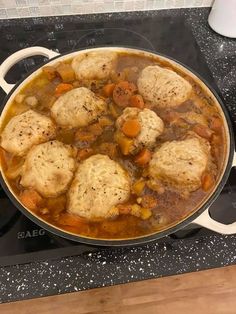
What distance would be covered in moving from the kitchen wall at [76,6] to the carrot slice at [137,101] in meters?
0.66

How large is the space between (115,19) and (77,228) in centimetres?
104

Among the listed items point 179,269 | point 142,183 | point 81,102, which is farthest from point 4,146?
point 179,269

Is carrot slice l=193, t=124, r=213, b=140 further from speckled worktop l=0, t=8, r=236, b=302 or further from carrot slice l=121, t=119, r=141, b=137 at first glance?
speckled worktop l=0, t=8, r=236, b=302

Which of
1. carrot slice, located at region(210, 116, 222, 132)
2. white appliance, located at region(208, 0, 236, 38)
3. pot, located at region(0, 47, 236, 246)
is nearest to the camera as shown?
pot, located at region(0, 47, 236, 246)

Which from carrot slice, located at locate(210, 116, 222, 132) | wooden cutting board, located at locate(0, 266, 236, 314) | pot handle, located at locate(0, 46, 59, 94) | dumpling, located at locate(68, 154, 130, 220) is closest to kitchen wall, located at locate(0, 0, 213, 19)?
pot handle, located at locate(0, 46, 59, 94)

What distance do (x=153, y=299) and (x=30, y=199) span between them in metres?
0.44

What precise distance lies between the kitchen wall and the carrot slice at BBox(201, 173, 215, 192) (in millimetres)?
949

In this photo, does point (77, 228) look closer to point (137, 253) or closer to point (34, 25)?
point (137, 253)

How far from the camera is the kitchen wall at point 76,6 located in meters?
1.49

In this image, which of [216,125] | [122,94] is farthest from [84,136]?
[216,125]

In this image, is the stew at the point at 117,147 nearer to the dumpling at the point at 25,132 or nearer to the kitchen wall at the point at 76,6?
the dumpling at the point at 25,132

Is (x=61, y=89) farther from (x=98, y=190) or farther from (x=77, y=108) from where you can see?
(x=98, y=190)

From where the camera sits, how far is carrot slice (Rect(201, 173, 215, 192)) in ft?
3.15

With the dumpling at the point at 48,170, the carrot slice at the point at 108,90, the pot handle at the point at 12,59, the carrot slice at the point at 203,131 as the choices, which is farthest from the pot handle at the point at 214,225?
the pot handle at the point at 12,59
